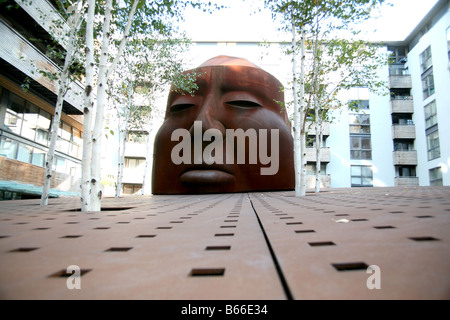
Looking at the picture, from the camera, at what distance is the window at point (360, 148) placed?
74.1 ft

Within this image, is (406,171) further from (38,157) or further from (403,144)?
(38,157)

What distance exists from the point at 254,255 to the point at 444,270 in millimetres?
528

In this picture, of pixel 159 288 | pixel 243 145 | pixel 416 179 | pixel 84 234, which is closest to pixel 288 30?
pixel 243 145

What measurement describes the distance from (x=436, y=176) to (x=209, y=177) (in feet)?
62.6

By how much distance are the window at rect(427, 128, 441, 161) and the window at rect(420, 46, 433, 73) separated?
512 cm

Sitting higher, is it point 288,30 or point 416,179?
point 288,30

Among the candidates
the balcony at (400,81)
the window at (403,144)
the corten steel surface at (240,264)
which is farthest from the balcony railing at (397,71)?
the corten steel surface at (240,264)

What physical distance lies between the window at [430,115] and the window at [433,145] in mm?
717

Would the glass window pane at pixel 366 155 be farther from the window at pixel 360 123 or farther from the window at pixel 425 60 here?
the window at pixel 425 60
